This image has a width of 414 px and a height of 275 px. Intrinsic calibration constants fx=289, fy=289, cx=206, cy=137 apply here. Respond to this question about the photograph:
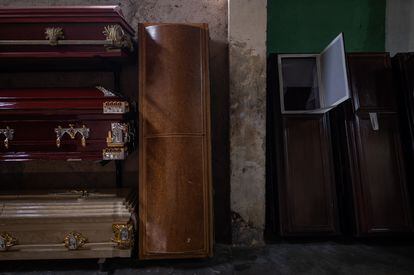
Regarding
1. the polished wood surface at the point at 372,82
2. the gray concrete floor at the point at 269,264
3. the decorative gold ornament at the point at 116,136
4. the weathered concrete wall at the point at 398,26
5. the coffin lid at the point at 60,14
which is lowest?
the gray concrete floor at the point at 269,264

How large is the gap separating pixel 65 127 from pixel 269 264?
1.92 m

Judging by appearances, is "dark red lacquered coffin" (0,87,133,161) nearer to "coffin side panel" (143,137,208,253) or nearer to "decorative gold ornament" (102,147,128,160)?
"decorative gold ornament" (102,147,128,160)

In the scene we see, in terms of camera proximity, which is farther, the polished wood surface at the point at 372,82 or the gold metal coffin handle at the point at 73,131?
the polished wood surface at the point at 372,82

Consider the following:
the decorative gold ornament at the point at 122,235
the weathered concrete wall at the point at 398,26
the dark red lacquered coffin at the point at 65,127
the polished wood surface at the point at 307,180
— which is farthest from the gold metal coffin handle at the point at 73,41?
the weathered concrete wall at the point at 398,26

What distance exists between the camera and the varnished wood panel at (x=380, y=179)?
261cm

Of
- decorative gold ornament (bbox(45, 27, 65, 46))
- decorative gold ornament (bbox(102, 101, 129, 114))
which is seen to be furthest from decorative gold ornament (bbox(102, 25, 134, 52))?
decorative gold ornament (bbox(102, 101, 129, 114))

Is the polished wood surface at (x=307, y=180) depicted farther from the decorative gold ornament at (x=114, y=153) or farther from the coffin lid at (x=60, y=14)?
the coffin lid at (x=60, y=14)

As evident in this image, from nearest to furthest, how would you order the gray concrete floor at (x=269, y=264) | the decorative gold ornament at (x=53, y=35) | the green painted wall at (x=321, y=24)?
the decorative gold ornament at (x=53, y=35) → the gray concrete floor at (x=269, y=264) → the green painted wall at (x=321, y=24)

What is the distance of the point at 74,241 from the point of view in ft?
7.21

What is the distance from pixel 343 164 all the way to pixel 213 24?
1862mm

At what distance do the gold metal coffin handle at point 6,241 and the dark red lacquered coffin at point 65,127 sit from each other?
1.90 feet

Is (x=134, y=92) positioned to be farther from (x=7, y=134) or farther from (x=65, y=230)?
(x=65, y=230)

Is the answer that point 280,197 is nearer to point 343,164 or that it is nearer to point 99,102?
point 343,164

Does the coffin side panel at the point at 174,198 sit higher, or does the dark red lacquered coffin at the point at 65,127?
the dark red lacquered coffin at the point at 65,127
